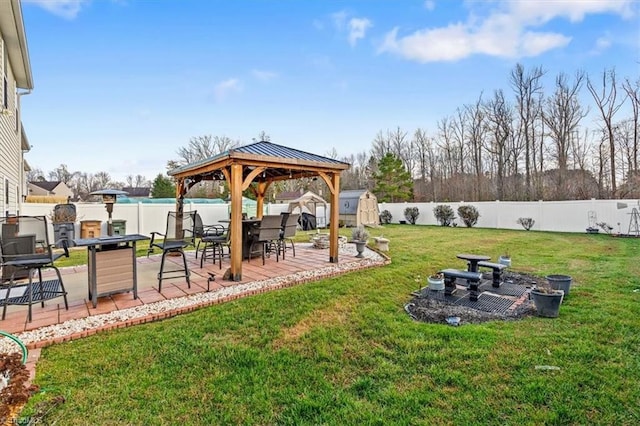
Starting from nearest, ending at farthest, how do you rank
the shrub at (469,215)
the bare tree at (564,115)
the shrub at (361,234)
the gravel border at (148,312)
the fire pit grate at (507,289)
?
the gravel border at (148,312) < the fire pit grate at (507,289) < the shrub at (361,234) < the shrub at (469,215) < the bare tree at (564,115)

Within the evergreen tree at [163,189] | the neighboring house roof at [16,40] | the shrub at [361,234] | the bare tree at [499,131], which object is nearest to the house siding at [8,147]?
the neighboring house roof at [16,40]

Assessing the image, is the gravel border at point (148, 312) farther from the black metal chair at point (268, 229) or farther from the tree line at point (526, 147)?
the tree line at point (526, 147)

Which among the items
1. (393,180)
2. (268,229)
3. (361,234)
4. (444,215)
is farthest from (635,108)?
(268,229)

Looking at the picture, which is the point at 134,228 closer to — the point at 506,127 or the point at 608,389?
the point at 608,389

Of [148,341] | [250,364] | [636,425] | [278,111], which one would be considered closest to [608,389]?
[636,425]

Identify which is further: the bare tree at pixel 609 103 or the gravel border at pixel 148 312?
the bare tree at pixel 609 103

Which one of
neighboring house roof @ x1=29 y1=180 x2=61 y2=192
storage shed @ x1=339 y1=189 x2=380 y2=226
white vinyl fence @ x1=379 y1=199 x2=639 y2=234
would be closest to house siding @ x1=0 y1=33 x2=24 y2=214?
storage shed @ x1=339 y1=189 x2=380 y2=226

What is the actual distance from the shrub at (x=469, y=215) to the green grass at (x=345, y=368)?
12.9 meters

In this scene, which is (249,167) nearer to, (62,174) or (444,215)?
(444,215)

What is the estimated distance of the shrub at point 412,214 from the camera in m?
19.1

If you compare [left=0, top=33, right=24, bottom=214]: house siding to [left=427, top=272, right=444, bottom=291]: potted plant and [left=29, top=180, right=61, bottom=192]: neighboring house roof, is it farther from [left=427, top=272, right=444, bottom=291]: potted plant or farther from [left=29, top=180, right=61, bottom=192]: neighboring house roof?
[left=29, top=180, right=61, bottom=192]: neighboring house roof

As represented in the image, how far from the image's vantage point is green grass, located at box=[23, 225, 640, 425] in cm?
211

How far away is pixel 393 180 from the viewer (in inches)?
977

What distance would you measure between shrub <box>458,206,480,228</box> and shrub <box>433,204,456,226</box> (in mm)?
663
